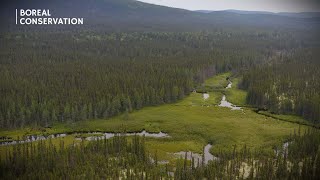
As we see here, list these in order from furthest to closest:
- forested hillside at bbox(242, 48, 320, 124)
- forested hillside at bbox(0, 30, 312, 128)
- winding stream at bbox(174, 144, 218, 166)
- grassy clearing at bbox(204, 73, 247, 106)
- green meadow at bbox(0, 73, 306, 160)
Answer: grassy clearing at bbox(204, 73, 247, 106) → forested hillside at bbox(242, 48, 320, 124) → forested hillside at bbox(0, 30, 312, 128) → green meadow at bbox(0, 73, 306, 160) → winding stream at bbox(174, 144, 218, 166)

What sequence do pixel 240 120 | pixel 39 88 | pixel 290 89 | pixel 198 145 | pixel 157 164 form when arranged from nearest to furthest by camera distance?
pixel 157 164 < pixel 198 145 < pixel 240 120 < pixel 39 88 < pixel 290 89

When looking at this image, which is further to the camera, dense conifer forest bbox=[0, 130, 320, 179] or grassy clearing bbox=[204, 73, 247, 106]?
grassy clearing bbox=[204, 73, 247, 106]

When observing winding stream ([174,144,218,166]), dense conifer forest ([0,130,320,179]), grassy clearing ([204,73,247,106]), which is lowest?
winding stream ([174,144,218,166])

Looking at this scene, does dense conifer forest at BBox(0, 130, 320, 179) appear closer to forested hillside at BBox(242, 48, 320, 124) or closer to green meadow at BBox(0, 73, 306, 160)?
green meadow at BBox(0, 73, 306, 160)

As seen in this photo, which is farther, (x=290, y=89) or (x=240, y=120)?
(x=290, y=89)

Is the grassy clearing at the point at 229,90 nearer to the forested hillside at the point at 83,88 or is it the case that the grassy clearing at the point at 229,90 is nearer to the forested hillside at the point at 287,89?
the forested hillside at the point at 287,89

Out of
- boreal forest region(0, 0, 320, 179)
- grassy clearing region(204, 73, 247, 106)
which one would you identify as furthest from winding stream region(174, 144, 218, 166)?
grassy clearing region(204, 73, 247, 106)

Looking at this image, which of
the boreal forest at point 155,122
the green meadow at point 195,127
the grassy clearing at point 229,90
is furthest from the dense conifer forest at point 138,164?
the grassy clearing at point 229,90

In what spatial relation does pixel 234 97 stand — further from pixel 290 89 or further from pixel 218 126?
pixel 218 126

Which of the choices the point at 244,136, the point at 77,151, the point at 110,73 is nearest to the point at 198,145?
the point at 244,136
